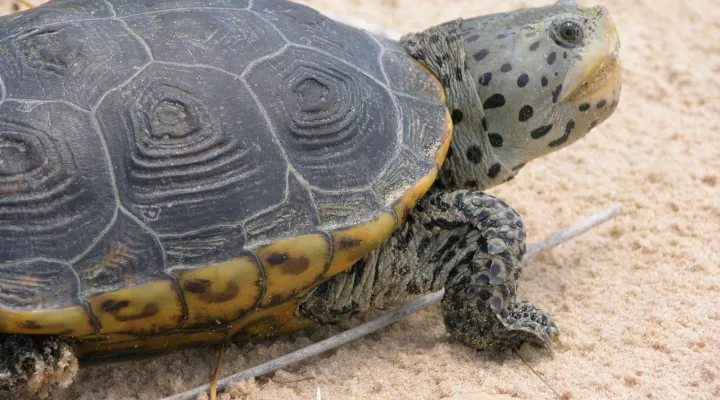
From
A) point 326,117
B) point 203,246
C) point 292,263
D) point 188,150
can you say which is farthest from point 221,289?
point 326,117

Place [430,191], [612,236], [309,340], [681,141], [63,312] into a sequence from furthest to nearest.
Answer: [681,141] < [612,236] < [430,191] < [309,340] < [63,312]

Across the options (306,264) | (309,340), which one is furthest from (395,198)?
(309,340)

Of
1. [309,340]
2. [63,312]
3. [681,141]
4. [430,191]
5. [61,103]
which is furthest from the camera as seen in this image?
[681,141]

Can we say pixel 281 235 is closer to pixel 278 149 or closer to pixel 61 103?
pixel 278 149

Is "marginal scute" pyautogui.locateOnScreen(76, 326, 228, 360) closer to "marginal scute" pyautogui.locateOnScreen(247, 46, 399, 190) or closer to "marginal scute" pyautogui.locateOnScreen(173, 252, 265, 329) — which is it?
"marginal scute" pyautogui.locateOnScreen(173, 252, 265, 329)

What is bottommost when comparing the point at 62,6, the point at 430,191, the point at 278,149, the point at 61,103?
the point at 430,191

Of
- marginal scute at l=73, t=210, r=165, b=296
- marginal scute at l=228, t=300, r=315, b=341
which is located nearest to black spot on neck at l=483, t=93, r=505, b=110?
marginal scute at l=228, t=300, r=315, b=341

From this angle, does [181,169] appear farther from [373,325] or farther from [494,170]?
[494,170]
